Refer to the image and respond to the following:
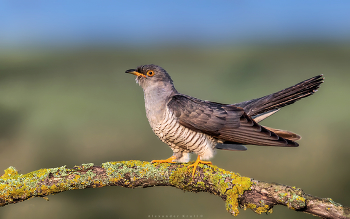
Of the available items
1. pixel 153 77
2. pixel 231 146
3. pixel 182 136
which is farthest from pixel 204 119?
pixel 153 77

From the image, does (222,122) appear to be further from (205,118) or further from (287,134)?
(287,134)

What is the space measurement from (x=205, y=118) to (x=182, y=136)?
0.34 meters

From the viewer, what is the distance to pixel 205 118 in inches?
123

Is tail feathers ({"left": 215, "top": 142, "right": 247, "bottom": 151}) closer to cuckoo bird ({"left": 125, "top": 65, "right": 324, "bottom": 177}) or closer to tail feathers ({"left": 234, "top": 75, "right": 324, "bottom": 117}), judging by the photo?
cuckoo bird ({"left": 125, "top": 65, "right": 324, "bottom": 177})

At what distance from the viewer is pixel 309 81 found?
3.16 meters

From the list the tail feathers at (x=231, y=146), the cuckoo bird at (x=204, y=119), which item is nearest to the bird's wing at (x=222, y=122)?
the cuckoo bird at (x=204, y=119)

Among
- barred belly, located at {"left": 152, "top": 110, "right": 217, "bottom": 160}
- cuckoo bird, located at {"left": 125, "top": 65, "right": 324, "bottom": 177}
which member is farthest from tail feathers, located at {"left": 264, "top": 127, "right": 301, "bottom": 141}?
barred belly, located at {"left": 152, "top": 110, "right": 217, "bottom": 160}

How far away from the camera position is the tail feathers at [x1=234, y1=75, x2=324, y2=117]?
3.16 metres

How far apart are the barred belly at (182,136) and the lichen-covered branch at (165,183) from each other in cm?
25

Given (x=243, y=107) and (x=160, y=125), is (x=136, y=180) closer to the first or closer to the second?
(x=160, y=125)

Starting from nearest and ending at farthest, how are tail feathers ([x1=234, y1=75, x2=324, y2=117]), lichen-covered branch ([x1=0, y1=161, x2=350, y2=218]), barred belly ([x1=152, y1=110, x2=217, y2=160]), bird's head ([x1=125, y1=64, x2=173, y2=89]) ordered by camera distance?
1. lichen-covered branch ([x1=0, y1=161, x2=350, y2=218])
2. barred belly ([x1=152, y1=110, x2=217, y2=160])
3. tail feathers ([x1=234, y1=75, x2=324, y2=117])
4. bird's head ([x1=125, y1=64, x2=173, y2=89])

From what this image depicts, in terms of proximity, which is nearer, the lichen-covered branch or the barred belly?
the lichen-covered branch

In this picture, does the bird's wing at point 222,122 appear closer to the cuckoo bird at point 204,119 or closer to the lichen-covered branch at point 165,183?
the cuckoo bird at point 204,119

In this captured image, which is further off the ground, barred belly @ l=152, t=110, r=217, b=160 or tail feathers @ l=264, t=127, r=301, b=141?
tail feathers @ l=264, t=127, r=301, b=141
